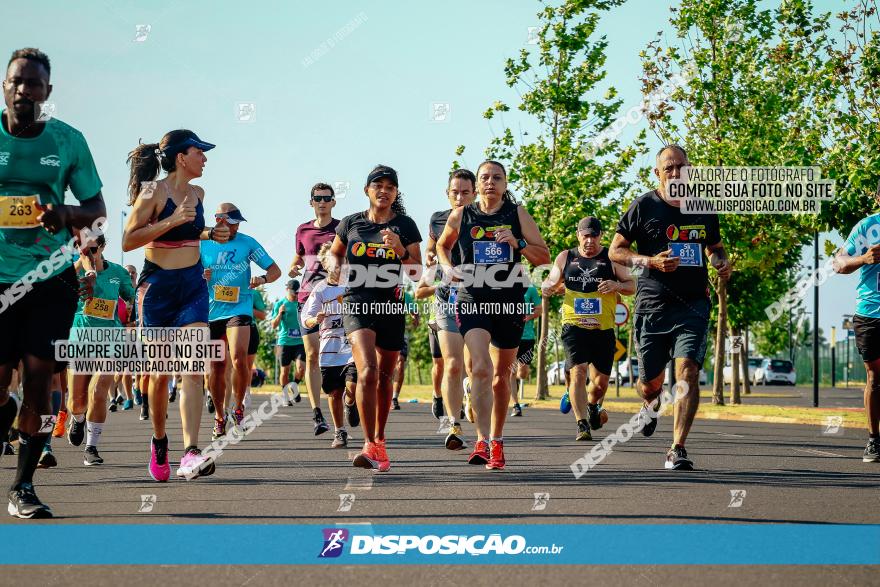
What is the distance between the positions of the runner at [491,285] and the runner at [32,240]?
3450 millimetres

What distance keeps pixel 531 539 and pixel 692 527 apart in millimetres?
934

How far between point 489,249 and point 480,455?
1681 mm

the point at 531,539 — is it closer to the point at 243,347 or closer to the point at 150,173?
the point at 150,173

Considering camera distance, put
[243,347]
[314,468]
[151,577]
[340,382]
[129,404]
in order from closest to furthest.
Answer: [151,577]
[314,468]
[340,382]
[243,347]
[129,404]

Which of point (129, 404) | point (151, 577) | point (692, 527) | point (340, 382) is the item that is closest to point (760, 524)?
point (692, 527)

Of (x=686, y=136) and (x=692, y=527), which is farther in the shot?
(x=686, y=136)

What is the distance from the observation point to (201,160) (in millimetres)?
8414

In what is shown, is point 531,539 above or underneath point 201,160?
underneath

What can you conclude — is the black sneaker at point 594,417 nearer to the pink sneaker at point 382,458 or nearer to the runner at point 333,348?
the runner at point 333,348

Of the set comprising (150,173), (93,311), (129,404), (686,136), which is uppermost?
(686,136)

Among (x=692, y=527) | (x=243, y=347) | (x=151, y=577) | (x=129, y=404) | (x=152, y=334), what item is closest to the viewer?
(x=151, y=577)

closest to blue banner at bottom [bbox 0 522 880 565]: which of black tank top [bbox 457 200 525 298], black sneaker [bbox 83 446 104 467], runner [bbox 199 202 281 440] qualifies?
black tank top [bbox 457 200 525 298]

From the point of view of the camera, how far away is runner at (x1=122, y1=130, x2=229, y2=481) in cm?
800

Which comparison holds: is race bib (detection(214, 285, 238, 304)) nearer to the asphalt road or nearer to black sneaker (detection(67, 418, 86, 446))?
the asphalt road
